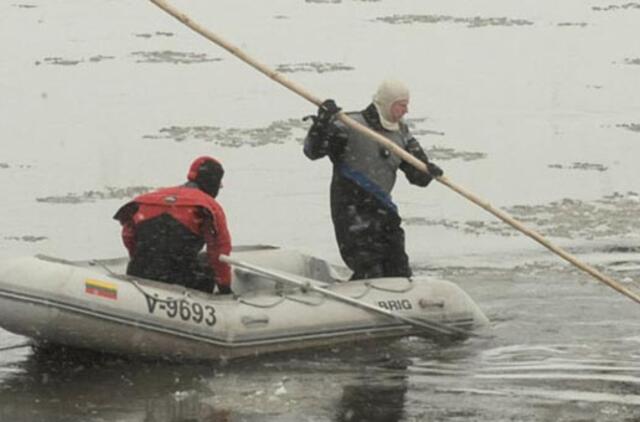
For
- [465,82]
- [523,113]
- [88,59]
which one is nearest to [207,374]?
[523,113]

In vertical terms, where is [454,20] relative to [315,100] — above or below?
above

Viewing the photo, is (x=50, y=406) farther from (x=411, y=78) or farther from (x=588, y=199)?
(x=411, y=78)

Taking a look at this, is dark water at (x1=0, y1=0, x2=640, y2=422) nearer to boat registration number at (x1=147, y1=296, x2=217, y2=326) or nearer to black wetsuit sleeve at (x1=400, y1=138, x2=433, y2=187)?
boat registration number at (x1=147, y1=296, x2=217, y2=326)

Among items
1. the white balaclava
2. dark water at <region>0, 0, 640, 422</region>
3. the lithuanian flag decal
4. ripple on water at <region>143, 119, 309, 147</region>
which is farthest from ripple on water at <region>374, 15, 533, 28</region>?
the lithuanian flag decal

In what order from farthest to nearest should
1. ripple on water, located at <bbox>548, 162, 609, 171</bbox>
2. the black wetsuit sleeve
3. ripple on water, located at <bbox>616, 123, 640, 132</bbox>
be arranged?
1. ripple on water, located at <bbox>616, 123, 640, 132</bbox>
2. ripple on water, located at <bbox>548, 162, 609, 171</bbox>
3. the black wetsuit sleeve

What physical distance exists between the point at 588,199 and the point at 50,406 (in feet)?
30.1

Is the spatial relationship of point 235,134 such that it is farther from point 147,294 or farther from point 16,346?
point 147,294

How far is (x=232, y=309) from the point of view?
540 inches

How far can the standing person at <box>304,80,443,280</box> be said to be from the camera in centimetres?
1453

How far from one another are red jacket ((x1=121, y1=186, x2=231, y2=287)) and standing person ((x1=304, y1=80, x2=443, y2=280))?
1.22m

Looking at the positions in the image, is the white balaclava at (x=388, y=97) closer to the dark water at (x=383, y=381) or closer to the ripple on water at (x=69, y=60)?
the dark water at (x=383, y=381)

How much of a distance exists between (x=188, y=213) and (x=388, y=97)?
6.67ft

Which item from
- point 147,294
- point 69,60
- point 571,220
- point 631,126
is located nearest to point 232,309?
point 147,294

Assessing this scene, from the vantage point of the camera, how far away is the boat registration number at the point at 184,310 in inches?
524
